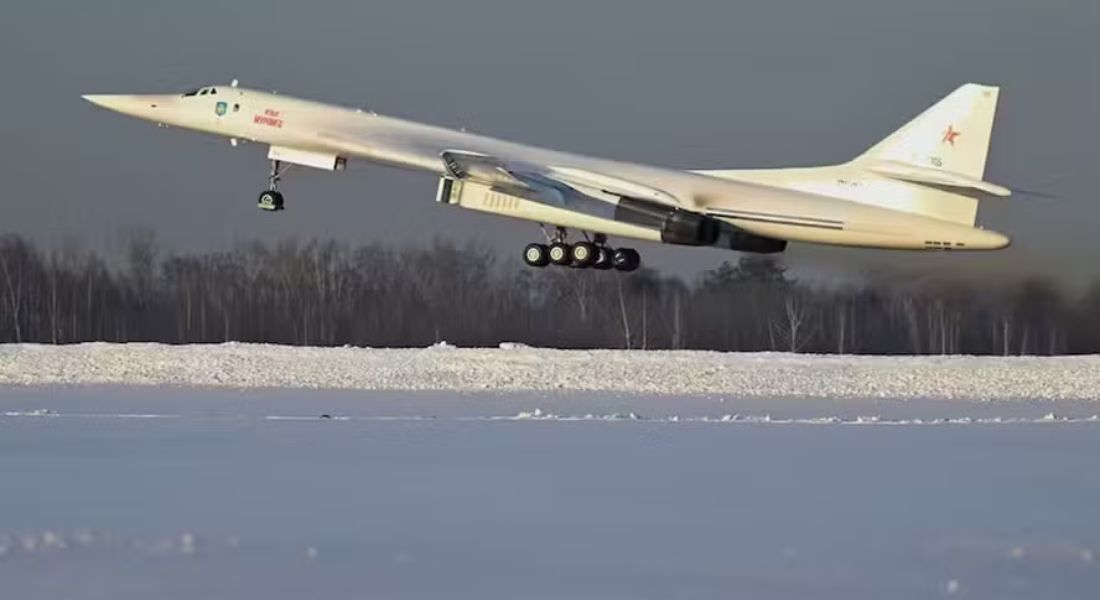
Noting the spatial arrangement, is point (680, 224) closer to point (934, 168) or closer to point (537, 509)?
point (934, 168)

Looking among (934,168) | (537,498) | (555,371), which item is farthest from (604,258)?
(537,498)

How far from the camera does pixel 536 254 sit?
27375 millimetres

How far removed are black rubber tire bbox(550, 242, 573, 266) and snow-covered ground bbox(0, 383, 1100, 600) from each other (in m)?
11.5

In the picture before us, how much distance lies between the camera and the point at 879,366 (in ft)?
88.1

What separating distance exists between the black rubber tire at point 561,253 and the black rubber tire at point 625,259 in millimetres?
733

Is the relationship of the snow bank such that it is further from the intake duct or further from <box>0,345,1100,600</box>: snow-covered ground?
<box>0,345,1100,600</box>: snow-covered ground

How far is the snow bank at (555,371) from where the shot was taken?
74.8ft

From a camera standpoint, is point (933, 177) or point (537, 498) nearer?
point (537, 498)

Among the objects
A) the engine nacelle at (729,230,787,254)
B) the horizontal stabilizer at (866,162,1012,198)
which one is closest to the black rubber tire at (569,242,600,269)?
the engine nacelle at (729,230,787,254)

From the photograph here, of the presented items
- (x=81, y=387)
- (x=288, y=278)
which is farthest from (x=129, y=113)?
(x=288, y=278)

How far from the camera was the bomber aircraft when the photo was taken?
24953 mm

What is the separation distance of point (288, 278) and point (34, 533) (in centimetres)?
4815

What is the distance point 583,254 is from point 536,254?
0.73 m

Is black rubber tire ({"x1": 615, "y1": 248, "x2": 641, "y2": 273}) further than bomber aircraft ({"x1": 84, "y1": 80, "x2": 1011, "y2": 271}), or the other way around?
black rubber tire ({"x1": 615, "y1": 248, "x2": 641, "y2": 273})
